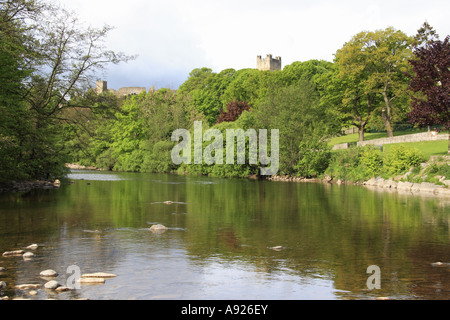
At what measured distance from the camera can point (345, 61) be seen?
62.8 meters

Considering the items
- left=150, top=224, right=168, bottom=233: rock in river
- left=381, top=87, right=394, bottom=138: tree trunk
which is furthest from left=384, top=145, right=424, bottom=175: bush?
left=150, top=224, right=168, bottom=233: rock in river

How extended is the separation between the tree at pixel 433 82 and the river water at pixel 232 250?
1528 centimetres

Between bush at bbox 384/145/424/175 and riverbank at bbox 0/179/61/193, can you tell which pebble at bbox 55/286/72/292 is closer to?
riverbank at bbox 0/179/61/193

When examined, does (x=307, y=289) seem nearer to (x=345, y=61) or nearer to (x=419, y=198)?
(x=419, y=198)

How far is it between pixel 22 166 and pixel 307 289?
31.5 metres

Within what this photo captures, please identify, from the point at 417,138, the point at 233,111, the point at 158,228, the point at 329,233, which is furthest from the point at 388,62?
the point at 158,228

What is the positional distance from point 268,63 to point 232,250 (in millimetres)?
133276

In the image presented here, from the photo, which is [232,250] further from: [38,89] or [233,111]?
[233,111]

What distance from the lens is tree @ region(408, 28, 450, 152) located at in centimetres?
3759

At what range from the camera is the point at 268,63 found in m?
143

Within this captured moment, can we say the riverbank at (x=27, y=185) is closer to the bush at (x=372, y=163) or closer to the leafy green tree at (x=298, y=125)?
the leafy green tree at (x=298, y=125)

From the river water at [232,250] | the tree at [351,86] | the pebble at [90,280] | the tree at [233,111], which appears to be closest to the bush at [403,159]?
the river water at [232,250]

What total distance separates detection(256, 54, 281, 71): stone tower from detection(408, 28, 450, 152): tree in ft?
340

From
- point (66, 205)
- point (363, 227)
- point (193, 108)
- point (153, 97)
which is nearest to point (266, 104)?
point (193, 108)
